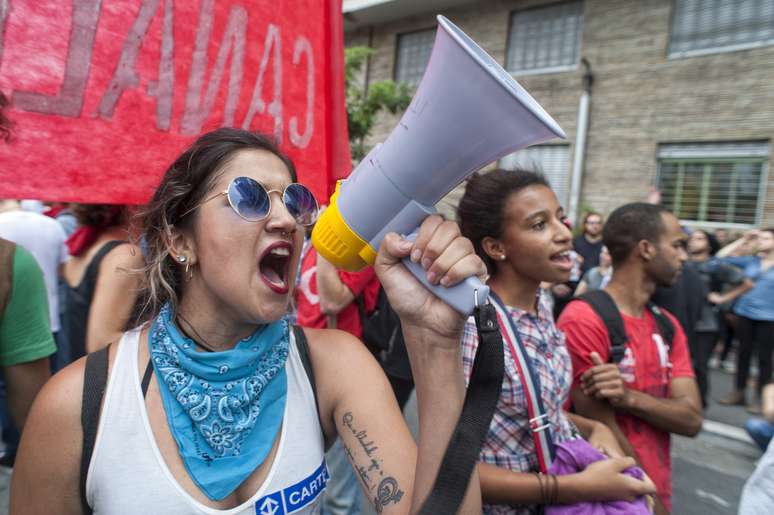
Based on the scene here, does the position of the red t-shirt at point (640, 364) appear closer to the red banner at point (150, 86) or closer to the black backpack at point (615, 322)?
the black backpack at point (615, 322)

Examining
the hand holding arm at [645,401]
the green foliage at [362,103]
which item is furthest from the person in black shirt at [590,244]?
the green foliage at [362,103]

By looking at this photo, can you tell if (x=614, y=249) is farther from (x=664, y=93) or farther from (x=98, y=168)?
(x=664, y=93)

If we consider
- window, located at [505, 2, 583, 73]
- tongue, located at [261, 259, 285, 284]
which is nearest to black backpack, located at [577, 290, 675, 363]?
tongue, located at [261, 259, 285, 284]

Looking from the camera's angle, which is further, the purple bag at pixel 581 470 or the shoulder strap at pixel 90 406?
the purple bag at pixel 581 470

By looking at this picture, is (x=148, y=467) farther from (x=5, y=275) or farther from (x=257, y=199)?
(x=5, y=275)

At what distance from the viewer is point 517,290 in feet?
6.68

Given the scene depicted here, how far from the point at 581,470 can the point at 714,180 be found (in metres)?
10.4

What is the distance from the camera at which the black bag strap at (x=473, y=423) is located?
3.24 feet

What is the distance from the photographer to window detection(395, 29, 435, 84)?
14.2 meters

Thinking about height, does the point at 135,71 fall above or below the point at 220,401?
above

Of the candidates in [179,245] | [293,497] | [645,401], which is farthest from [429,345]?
[645,401]

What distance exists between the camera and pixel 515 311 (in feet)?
6.43

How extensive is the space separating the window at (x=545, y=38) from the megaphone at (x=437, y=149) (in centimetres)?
1237

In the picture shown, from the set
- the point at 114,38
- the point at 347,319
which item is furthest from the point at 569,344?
the point at 114,38
